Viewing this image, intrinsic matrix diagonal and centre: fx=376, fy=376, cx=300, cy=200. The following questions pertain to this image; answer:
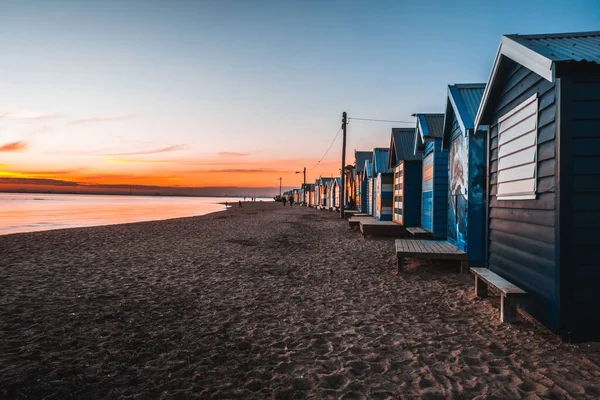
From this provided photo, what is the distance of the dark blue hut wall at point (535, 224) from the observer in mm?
4688

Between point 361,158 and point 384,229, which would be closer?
point 384,229

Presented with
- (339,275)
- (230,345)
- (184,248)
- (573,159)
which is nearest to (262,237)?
(184,248)

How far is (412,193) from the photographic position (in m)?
16.3

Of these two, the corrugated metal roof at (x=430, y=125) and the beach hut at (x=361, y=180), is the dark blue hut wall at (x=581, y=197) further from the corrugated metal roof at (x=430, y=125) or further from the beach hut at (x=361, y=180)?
the beach hut at (x=361, y=180)

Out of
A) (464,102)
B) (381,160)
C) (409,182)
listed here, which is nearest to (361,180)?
(381,160)

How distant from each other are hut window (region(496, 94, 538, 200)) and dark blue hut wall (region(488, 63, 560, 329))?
110 millimetres

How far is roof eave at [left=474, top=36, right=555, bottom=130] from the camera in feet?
14.3

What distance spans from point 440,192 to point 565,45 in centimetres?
772

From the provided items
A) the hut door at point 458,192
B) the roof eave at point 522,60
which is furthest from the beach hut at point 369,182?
the roof eave at point 522,60

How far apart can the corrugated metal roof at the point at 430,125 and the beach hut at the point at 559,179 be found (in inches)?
270

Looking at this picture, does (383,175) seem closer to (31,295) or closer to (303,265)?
(303,265)

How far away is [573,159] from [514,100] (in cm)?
195

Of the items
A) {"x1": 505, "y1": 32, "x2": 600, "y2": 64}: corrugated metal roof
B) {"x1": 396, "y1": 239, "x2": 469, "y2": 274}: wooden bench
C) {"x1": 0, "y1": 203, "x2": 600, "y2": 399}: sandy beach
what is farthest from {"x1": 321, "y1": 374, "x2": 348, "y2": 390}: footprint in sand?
{"x1": 396, "y1": 239, "x2": 469, "y2": 274}: wooden bench

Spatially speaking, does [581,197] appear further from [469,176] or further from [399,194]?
[399,194]
